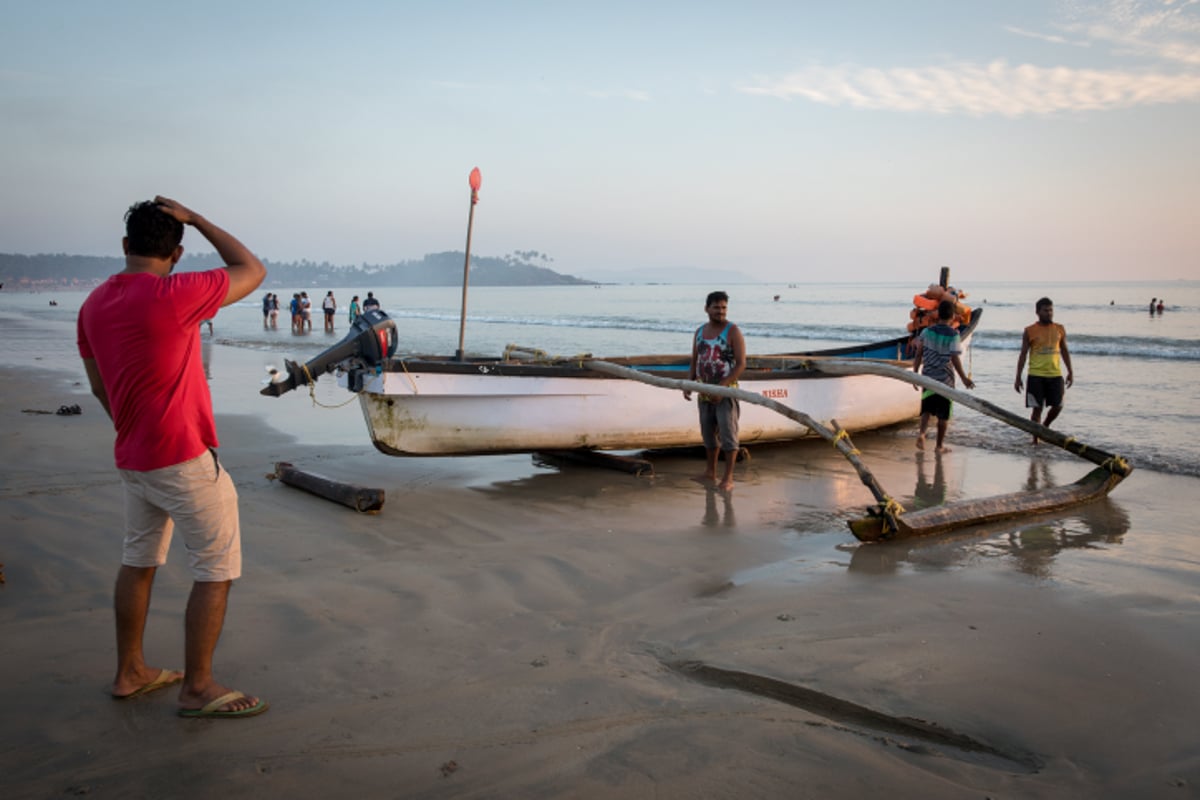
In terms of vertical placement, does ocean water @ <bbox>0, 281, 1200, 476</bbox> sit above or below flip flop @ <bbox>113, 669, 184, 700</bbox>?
above

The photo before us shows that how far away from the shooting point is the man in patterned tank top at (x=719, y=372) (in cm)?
730

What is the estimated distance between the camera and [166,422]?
2.73 m

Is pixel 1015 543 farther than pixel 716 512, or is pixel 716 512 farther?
pixel 716 512

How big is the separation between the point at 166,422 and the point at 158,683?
105 cm

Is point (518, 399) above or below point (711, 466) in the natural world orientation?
above

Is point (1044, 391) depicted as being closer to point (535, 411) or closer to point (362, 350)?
point (535, 411)

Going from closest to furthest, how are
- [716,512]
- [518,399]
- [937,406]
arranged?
[716,512], [518,399], [937,406]

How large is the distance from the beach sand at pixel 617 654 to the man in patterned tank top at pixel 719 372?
91 centimetres

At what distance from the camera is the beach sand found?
261cm

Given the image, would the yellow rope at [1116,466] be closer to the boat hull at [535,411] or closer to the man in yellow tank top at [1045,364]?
the man in yellow tank top at [1045,364]

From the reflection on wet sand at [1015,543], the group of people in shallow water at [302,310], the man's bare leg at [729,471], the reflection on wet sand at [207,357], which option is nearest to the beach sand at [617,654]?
the reflection on wet sand at [1015,543]

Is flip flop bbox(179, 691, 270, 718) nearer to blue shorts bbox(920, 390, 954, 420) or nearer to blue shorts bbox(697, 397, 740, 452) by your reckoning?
blue shorts bbox(697, 397, 740, 452)

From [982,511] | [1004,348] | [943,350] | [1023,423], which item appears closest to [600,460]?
[982,511]

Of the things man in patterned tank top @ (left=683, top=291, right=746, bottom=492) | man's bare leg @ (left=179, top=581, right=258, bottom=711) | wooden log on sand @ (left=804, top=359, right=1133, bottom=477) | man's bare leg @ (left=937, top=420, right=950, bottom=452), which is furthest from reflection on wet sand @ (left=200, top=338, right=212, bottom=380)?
man's bare leg @ (left=179, top=581, right=258, bottom=711)
